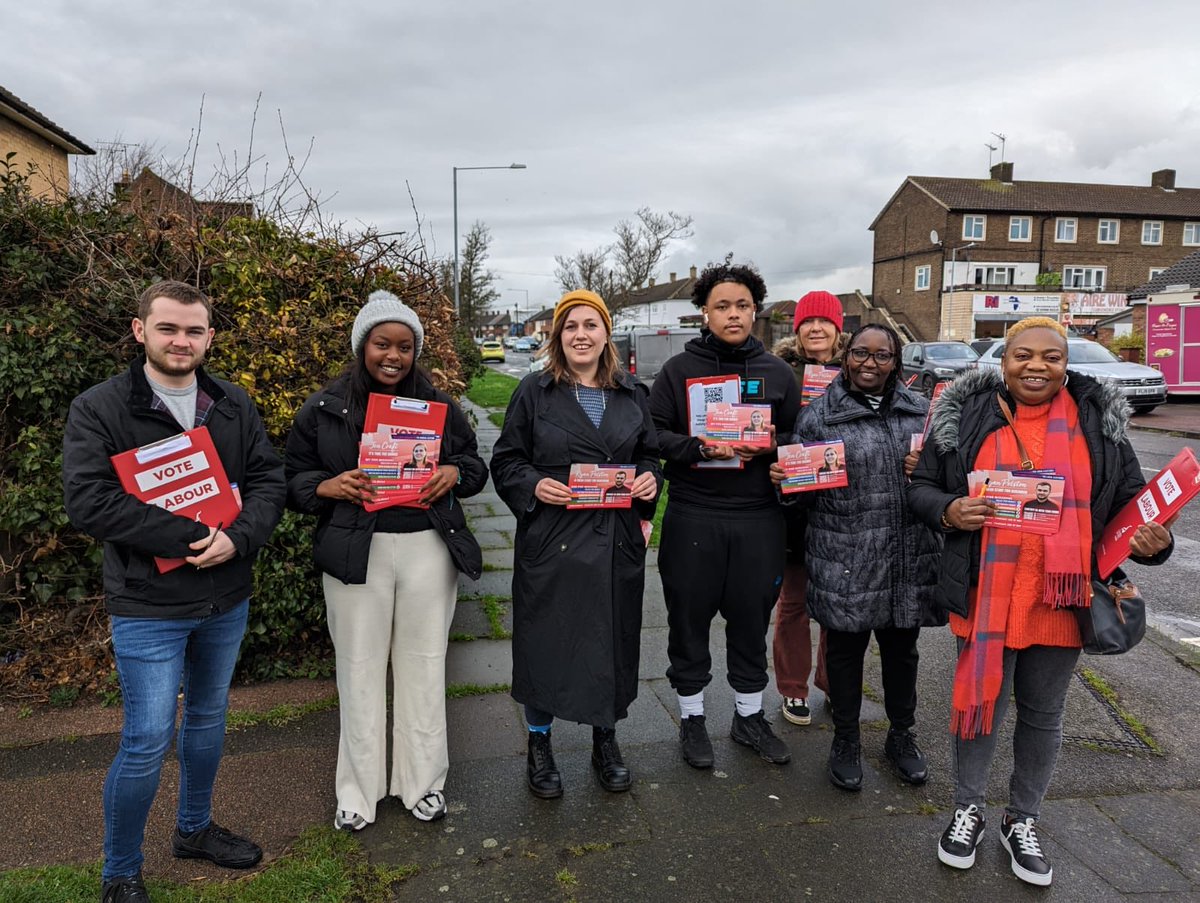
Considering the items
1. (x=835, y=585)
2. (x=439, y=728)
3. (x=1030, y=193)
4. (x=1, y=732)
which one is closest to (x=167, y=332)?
(x=439, y=728)

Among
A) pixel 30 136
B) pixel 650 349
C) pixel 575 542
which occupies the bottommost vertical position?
pixel 575 542

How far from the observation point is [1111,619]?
276cm

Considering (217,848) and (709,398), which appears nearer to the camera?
(217,848)

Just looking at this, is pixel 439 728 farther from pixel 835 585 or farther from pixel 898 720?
pixel 898 720

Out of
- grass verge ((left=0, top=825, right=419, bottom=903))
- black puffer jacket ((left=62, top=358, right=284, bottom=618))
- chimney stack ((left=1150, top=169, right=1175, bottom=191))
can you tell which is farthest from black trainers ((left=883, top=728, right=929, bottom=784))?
chimney stack ((left=1150, top=169, right=1175, bottom=191))

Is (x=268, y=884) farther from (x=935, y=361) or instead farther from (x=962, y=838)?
(x=935, y=361)

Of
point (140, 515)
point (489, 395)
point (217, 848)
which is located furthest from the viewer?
point (489, 395)

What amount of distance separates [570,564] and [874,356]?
1.56m

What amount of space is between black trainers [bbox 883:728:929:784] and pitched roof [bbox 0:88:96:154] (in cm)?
1561

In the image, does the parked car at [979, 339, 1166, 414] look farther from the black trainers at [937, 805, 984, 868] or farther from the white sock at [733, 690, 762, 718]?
the black trainers at [937, 805, 984, 868]

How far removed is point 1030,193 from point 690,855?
60139mm

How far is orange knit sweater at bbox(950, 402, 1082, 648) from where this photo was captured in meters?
2.85

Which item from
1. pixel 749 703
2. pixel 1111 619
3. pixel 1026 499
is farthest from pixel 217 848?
pixel 1111 619

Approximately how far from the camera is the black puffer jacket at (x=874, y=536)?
3373mm
